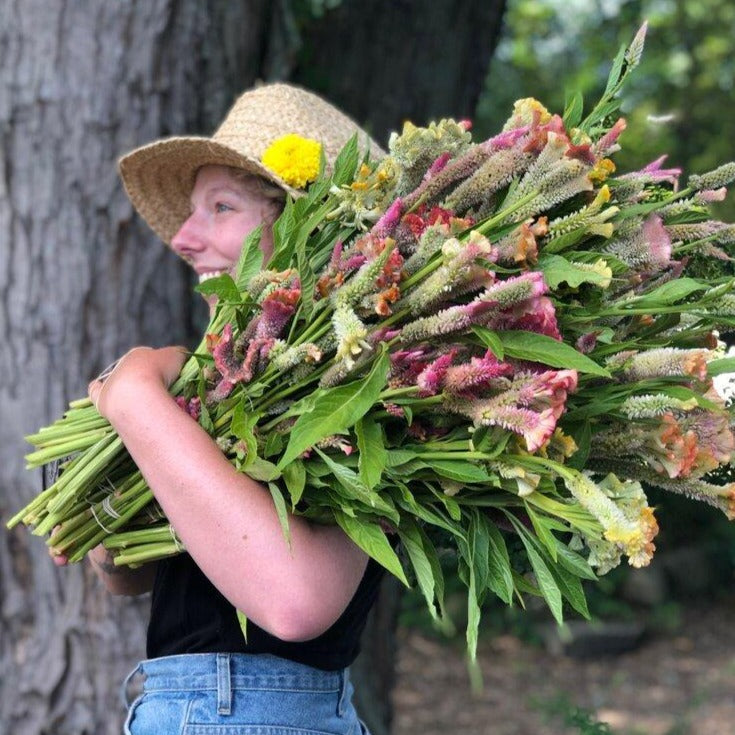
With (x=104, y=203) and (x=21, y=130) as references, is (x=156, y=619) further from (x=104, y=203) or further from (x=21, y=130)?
(x=21, y=130)

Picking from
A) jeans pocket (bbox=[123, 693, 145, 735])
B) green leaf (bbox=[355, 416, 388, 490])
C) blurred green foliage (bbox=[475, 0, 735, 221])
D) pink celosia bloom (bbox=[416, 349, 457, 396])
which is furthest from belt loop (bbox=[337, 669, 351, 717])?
blurred green foliage (bbox=[475, 0, 735, 221])

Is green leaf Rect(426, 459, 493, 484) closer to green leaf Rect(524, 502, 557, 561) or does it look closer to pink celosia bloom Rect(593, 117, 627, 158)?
green leaf Rect(524, 502, 557, 561)

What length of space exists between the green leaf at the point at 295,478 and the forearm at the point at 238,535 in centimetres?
4

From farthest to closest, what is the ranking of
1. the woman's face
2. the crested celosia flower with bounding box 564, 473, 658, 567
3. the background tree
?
the background tree, the woman's face, the crested celosia flower with bounding box 564, 473, 658, 567

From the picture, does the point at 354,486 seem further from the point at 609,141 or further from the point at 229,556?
the point at 609,141

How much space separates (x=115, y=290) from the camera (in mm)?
2729

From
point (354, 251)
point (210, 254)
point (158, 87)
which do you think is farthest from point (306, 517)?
point (158, 87)

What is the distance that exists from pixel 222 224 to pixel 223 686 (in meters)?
0.79

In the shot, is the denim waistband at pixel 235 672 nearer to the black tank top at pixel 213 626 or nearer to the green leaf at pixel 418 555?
the black tank top at pixel 213 626

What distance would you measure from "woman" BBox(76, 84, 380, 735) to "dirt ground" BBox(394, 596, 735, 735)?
3.45 metres

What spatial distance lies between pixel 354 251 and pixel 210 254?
421 millimetres

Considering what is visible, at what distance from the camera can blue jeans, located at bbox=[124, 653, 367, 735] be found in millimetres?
1649

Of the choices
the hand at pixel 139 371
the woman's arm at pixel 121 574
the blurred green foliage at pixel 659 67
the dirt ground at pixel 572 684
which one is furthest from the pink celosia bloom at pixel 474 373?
the blurred green foliage at pixel 659 67

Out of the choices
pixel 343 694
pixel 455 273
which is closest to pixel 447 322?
pixel 455 273
